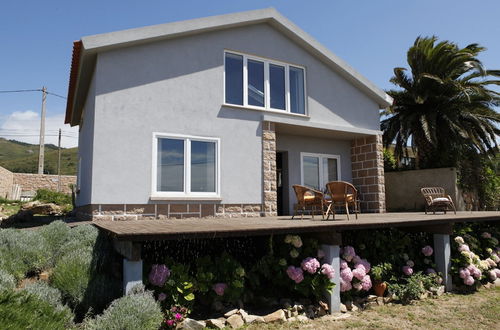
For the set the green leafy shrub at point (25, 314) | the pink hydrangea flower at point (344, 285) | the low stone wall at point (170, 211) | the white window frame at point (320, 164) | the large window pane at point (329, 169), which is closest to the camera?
the green leafy shrub at point (25, 314)

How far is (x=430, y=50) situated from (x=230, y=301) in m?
16.0

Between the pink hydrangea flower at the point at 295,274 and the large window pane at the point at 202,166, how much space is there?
4.60 meters

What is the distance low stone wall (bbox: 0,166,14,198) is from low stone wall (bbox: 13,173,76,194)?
0.85 m

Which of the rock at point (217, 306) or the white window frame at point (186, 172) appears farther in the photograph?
the white window frame at point (186, 172)

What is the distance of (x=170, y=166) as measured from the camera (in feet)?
31.6

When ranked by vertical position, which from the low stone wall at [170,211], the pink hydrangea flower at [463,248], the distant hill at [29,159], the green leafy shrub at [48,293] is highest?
the distant hill at [29,159]

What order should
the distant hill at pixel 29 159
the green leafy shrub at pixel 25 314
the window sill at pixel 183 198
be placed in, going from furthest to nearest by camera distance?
the distant hill at pixel 29 159 < the window sill at pixel 183 198 < the green leafy shrub at pixel 25 314

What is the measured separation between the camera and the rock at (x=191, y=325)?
4.81 metres

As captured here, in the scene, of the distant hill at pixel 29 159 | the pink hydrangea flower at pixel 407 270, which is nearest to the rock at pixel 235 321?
the pink hydrangea flower at pixel 407 270

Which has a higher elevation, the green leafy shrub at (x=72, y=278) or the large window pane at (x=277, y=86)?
the large window pane at (x=277, y=86)

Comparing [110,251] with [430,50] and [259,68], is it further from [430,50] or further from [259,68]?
[430,50]

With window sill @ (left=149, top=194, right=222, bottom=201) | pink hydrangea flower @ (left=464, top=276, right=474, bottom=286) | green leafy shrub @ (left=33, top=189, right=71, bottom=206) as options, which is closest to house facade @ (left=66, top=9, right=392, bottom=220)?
window sill @ (left=149, top=194, right=222, bottom=201)

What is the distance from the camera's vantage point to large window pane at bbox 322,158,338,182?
44.4ft

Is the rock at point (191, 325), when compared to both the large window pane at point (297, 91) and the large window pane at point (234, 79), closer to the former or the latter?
the large window pane at point (234, 79)
